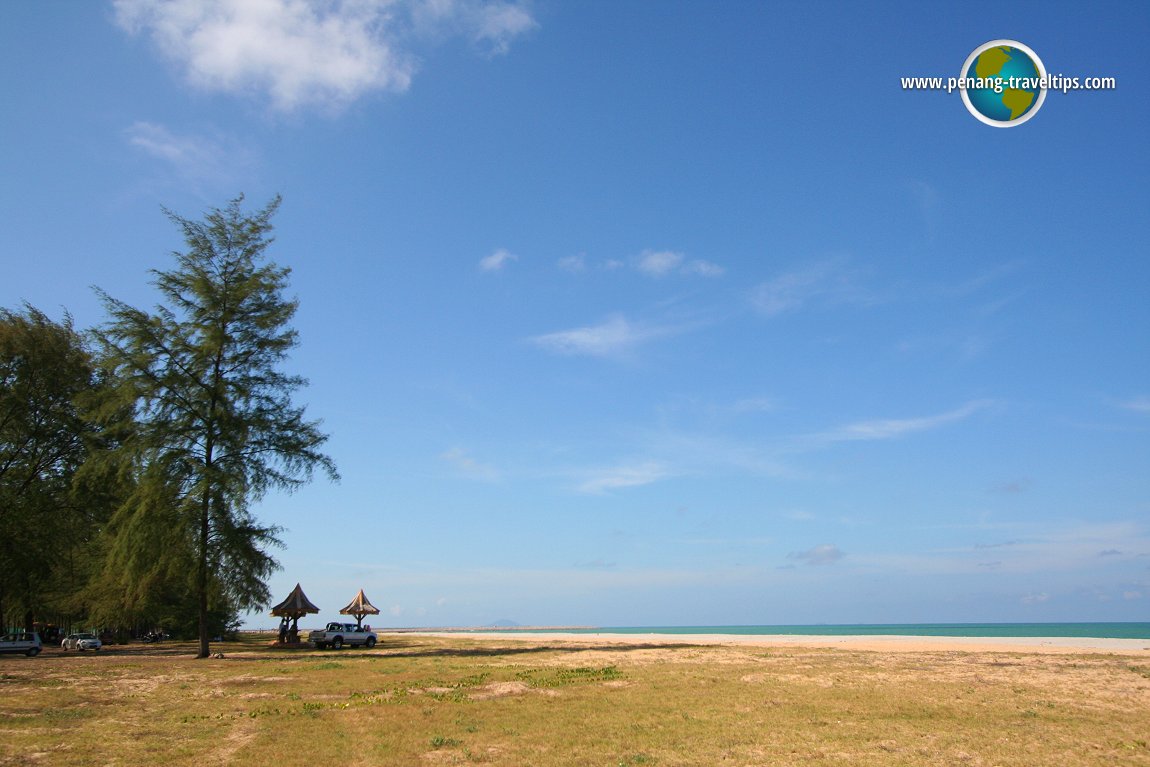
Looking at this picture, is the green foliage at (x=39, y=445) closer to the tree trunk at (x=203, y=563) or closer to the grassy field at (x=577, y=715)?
the tree trunk at (x=203, y=563)

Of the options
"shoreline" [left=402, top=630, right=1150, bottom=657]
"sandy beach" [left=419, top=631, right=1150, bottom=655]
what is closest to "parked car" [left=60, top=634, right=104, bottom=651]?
"sandy beach" [left=419, top=631, right=1150, bottom=655]

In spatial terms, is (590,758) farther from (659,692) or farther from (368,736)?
(659,692)

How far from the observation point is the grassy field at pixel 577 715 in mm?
13641

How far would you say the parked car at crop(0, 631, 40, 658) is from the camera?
1623 inches

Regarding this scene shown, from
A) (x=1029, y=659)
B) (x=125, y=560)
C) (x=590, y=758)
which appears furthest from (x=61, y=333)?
(x=1029, y=659)

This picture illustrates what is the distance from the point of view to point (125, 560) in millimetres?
35344

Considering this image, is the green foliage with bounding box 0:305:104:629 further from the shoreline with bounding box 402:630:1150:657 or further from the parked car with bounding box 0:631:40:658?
the shoreline with bounding box 402:630:1150:657

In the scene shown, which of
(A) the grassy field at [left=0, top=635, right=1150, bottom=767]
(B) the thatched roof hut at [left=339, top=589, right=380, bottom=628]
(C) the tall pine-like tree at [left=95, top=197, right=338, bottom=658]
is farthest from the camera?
(B) the thatched roof hut at [left=339, top=589, right=380, bottom=628]

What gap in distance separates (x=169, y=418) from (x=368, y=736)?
27.7 m

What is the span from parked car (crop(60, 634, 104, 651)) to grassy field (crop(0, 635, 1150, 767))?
18934 millimetres

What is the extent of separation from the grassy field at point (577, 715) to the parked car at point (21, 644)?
1383 cm

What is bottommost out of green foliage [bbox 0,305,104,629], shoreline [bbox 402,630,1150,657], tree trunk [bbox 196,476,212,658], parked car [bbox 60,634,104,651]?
shoreline [bbox 402,630,1150,657]

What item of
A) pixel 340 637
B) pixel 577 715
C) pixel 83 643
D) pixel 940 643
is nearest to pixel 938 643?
pixel 940 643

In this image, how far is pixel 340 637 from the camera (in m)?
47.9
